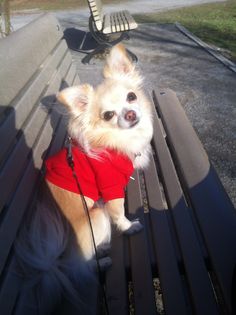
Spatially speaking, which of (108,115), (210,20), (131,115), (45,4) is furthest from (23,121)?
(45,4)

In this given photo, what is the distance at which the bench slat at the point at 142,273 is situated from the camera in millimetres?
1456

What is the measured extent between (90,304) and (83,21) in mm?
10928

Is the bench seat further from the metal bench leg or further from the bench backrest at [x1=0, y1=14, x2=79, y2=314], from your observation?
the bench backrest at [x1=0, y1=14, x2=79, y2=314]

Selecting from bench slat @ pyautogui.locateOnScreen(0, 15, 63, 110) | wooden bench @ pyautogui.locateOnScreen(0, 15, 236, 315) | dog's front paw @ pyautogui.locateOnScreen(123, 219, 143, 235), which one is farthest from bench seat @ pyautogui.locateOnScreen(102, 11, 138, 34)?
dog's front paw @ pyautogui.locateOnScreen(123, 219, 143, 235)

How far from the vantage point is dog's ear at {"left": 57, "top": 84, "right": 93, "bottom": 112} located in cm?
194

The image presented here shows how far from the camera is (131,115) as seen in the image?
224cm

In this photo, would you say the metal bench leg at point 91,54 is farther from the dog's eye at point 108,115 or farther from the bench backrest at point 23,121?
the dog's eye at point 108,115

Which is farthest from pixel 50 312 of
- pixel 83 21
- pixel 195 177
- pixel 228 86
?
pixel 83 21

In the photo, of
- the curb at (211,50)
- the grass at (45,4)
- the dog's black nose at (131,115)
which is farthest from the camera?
the grass at (45,4)

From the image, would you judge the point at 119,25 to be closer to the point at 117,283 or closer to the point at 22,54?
the point at 22,54

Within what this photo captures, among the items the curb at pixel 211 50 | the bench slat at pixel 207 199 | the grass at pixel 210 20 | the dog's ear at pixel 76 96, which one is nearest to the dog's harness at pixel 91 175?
the dog's ear at pixel 76 96

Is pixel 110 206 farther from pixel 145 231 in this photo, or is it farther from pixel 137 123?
pixel 137 123

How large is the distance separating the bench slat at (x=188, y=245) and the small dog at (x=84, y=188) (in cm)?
20

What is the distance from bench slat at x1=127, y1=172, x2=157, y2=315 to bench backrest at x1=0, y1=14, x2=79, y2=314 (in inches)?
20.4
